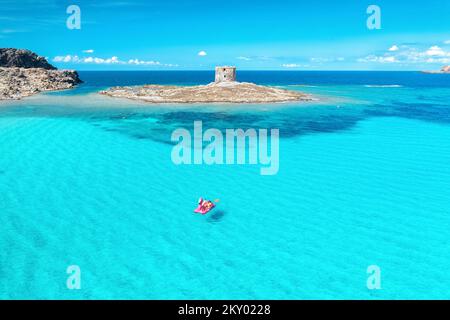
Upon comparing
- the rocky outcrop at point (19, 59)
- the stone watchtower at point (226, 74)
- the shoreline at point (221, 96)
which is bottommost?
the shoreline at point (221, 96)

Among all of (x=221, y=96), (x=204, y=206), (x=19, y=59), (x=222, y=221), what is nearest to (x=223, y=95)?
(x=221, y=96)

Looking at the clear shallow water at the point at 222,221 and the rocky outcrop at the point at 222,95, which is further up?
the rocky outcrop at the point at 222,95

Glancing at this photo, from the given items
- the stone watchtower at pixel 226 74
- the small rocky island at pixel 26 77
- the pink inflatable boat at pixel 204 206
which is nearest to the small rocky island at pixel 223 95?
the stone watchtower at pixel 226 74

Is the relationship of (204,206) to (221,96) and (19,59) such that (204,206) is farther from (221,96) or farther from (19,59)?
(19,59)

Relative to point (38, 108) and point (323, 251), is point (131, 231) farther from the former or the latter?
point (38, 108)

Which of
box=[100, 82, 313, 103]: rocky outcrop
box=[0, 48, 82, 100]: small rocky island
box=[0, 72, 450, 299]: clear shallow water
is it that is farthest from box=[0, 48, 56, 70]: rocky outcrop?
box=[0, 72, 450, 299]: clear shallow water

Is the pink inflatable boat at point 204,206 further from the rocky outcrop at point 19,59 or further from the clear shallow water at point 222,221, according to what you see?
the rocky outcrop at point 19,59

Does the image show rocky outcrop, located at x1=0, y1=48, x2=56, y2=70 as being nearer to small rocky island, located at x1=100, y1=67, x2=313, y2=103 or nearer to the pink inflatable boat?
small rocky island, located at x1=100, y1=67, x2=313, y2=103
